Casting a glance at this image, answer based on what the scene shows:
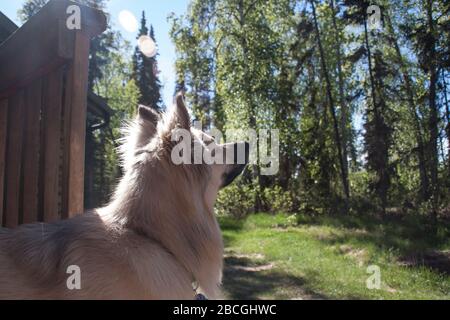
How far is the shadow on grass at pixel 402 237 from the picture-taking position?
885 centimetres

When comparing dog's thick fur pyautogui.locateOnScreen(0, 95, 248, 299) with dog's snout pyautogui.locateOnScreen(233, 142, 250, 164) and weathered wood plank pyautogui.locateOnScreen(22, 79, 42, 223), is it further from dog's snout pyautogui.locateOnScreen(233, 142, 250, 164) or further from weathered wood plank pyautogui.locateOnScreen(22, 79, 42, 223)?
weathered wood plank pyautogui.locateOnScreen(22, 79, 42, 223)

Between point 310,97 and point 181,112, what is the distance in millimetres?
20288

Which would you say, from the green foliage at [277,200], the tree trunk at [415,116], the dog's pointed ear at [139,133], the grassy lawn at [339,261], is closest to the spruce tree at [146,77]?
the green foliage at [277,200]

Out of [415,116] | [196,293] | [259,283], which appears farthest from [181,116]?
[415,116]

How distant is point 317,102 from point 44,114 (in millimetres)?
19768

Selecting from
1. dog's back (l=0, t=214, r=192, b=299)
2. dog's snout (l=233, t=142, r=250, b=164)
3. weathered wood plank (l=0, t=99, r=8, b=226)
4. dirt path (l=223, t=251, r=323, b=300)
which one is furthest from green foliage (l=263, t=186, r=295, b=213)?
dog's back (l=0, t=214, r=192, b=299)

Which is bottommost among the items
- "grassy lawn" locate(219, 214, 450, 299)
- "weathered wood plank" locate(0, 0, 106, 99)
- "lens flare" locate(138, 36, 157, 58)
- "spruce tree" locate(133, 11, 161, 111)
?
"grassy lawn" locate(219, 214, 450, 299)

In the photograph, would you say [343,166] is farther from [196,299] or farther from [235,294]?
[196,299]

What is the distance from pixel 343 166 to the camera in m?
19.1

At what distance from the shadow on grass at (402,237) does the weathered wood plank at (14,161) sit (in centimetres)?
747

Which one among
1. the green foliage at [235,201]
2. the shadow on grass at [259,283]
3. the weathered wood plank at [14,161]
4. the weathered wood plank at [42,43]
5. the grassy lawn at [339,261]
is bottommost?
the shadow on grass at [259,283]

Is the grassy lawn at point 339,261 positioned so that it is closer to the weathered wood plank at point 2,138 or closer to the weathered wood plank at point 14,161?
the weathered wood plank at point 14,161

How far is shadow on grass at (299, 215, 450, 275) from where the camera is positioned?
29.0 ft
